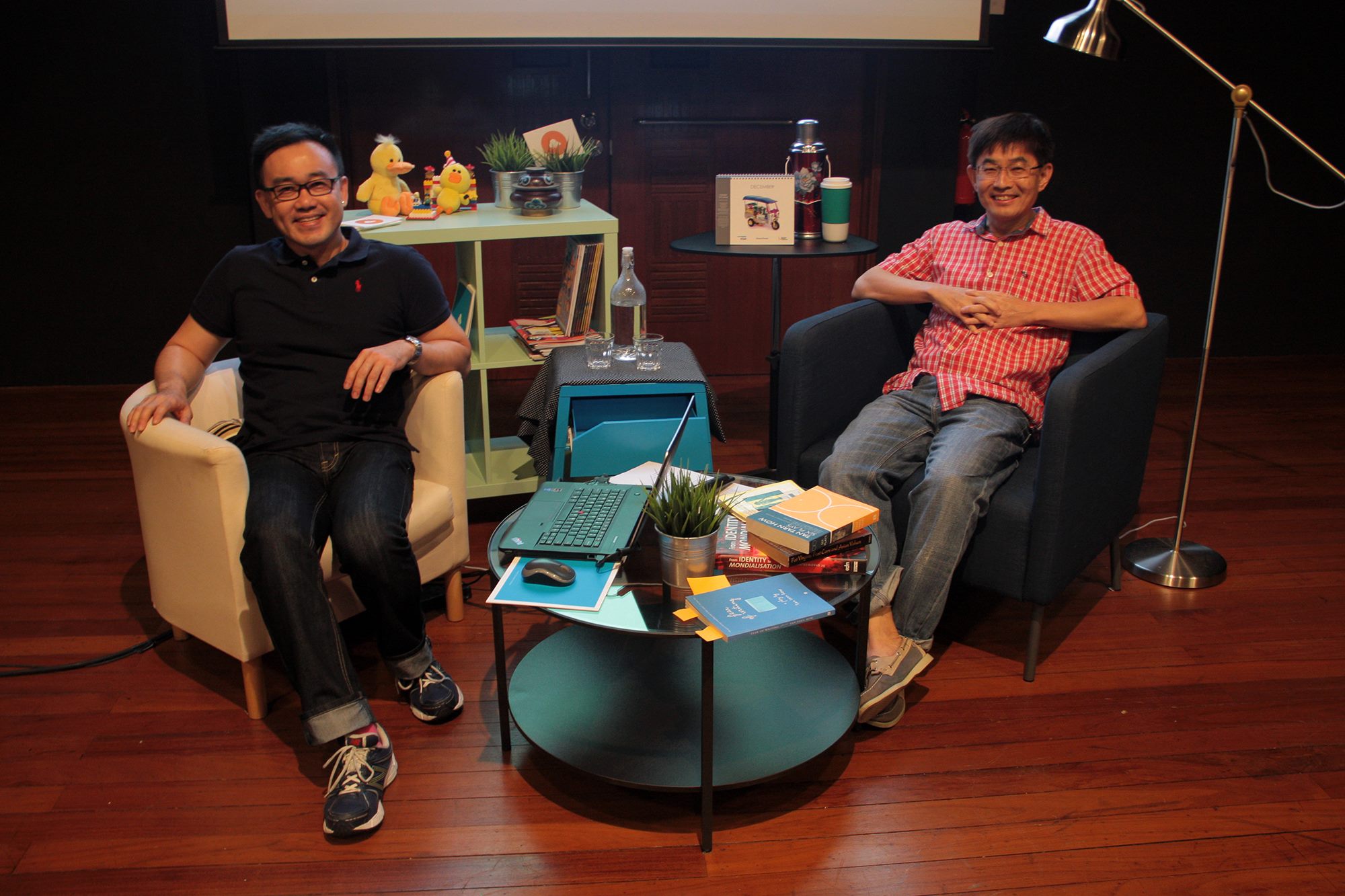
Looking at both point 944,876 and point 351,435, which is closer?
point 944,876

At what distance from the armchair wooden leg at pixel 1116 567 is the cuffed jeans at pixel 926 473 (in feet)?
1.66

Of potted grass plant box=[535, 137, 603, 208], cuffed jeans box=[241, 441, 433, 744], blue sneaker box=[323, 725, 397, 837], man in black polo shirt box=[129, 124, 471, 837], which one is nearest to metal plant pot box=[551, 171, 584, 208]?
potted grass plant box=[535, 137, 603, 208]

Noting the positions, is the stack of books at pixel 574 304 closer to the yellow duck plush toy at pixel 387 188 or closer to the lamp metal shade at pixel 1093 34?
the yellow duck plush toy at pixel 387 188

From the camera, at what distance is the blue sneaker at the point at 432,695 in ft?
7.53

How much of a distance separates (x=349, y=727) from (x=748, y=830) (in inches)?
29.5

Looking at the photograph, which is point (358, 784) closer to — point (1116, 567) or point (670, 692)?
point (670, 692)

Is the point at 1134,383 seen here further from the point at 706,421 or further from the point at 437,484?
the point at 437,484

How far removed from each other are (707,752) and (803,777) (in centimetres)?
35

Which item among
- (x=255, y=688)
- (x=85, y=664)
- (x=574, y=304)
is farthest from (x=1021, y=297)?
(x=85, y=664)

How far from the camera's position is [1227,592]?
9.50 feet

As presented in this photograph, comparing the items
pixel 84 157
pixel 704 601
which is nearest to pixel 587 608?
pixel 704 601

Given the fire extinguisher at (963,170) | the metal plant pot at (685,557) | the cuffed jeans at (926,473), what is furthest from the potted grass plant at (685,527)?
the fire extinguisher at (963,170)

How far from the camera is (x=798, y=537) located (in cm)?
200

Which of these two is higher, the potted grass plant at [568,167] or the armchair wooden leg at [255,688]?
the potted grass plant at [568,167]
